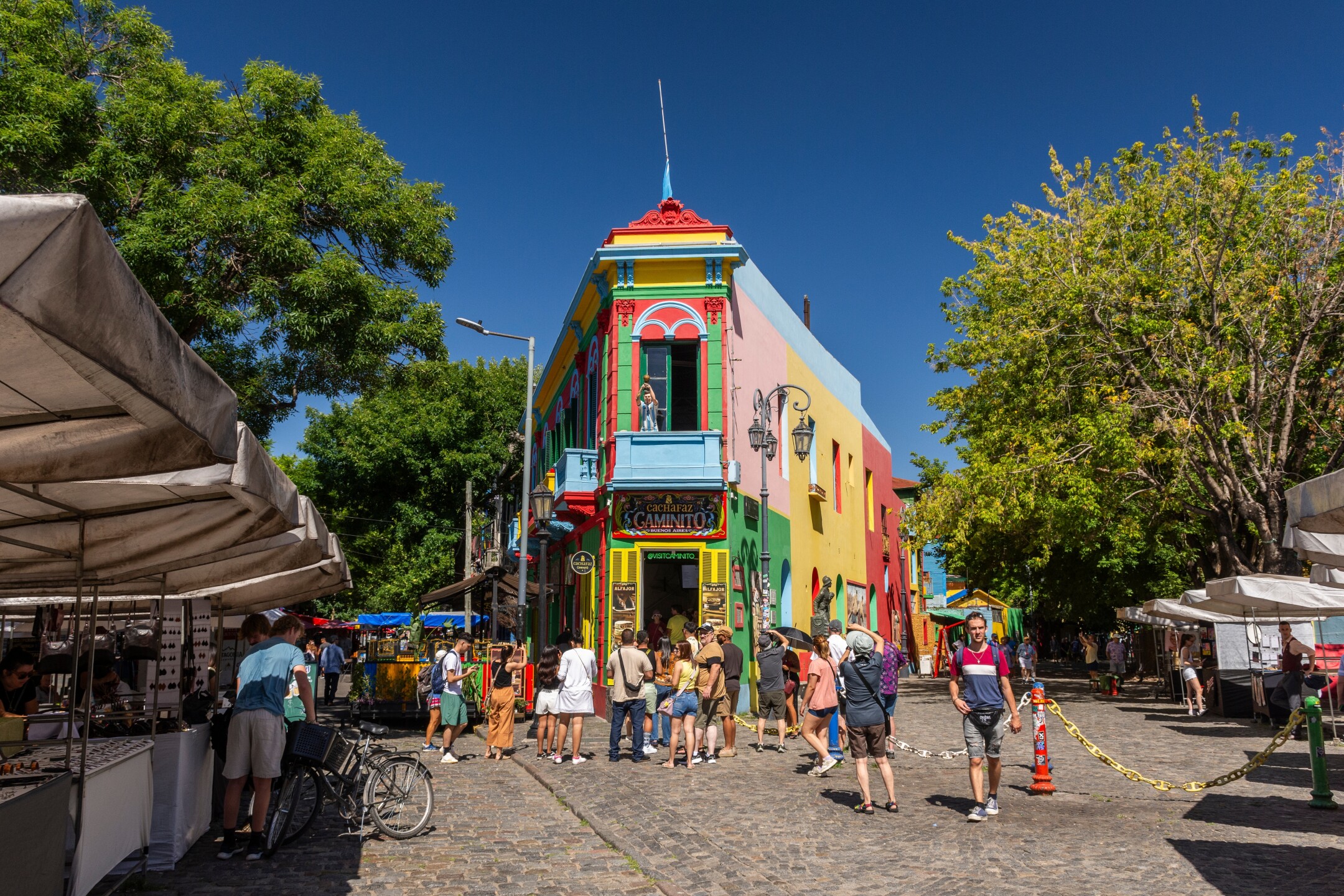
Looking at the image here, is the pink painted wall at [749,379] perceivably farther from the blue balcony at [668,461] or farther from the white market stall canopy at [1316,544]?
the white market stall canopy at [1316,544]

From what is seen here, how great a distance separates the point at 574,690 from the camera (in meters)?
13.1

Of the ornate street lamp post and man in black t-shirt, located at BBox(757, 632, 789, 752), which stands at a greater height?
the ornate street lamp post

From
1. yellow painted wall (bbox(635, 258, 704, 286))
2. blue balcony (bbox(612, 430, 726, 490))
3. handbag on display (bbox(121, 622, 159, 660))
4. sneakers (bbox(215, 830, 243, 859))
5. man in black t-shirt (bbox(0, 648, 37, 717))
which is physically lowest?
sneakers (bbox(215, 830, 243, 859))

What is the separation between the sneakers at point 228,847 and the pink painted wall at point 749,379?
13.8 metres

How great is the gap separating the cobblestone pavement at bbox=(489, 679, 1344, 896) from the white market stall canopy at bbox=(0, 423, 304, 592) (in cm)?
356

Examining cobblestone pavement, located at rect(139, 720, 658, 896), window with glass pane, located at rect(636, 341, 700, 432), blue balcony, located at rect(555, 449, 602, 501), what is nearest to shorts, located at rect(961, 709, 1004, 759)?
cobblestone pavement, located at rect(139, 720, 658, 896)

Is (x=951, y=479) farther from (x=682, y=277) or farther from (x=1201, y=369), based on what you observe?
(x=682, y=277)

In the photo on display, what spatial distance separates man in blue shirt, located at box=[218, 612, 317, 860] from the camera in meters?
7.32

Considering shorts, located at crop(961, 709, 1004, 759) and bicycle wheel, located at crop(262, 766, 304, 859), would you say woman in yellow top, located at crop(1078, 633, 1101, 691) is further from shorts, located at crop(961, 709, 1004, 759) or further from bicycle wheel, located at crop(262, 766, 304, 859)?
bicycle wheel, located at crop(262, 766, 304, 859)

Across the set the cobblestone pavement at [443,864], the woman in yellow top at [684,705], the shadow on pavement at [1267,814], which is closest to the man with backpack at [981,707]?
the shadow on pavement at [1267,814]

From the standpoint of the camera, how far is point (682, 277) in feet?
67.7

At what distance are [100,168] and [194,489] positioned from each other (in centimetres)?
1198

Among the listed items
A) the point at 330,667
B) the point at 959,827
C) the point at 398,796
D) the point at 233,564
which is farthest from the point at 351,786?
the point at 330,667

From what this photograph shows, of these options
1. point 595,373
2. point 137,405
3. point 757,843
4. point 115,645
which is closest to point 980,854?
point 757,843
